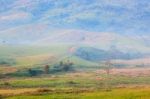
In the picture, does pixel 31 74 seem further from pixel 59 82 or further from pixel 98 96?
pixel 98 96

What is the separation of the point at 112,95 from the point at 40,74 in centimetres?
10057

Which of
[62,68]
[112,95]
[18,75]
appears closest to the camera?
[112,95]

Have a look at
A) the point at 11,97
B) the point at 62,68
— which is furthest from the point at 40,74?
the point at 11,97

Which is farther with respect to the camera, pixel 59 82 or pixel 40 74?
pixel 40 74

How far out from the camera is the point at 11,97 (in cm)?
7300

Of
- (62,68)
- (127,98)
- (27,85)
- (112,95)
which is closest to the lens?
(127,98)

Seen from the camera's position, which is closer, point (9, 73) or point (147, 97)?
point (147, 97)

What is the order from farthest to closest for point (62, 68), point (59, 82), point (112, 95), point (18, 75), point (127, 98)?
point (62, 68)
point (18, 75)
point (59, 82)
point (112, 95)
point (127, 98)

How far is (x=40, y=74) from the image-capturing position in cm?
17050

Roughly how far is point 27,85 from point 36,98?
2003 inches

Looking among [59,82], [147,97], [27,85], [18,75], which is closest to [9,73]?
Answer: [18,75]

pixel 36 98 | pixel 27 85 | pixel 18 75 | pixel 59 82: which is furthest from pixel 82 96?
pixel 18 75

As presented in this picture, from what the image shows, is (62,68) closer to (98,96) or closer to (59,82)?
(59,82)

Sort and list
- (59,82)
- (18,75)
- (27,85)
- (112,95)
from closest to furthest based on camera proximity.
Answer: (112,95), (27,85), (59,82), (18,75)
